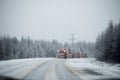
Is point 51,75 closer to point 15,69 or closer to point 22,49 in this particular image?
point 15,69

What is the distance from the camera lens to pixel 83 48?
16775cm

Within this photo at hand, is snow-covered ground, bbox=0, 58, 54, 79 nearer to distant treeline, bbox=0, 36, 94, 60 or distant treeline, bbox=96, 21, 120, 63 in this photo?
distant treeline, bbox=96, 21, 120, 63

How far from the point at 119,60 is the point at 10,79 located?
37.3 meters

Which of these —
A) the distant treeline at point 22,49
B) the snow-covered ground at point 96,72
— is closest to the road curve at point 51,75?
the snow-covered ground at point 96,72

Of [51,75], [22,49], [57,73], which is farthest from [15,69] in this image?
[22,49]

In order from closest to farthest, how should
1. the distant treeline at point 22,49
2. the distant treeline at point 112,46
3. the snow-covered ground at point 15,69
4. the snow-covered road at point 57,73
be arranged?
the snow-covered road at point 57,73, the snow-covered ground at point 15,69, the distant treeline at point 112,46, the distant treeline at point 22,49

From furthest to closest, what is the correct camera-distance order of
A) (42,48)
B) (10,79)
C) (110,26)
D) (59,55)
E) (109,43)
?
(42,48) < (59,55) < (110,26) < (109,43) < (10,79)

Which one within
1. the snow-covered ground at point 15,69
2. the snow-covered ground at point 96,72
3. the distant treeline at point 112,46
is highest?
the distant treeline at point 112,46

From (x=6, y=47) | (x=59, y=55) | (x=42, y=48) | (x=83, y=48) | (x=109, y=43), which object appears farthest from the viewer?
(x=83, y=48)

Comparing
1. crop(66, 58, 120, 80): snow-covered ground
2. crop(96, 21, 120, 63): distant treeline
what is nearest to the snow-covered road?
crop(66, 58, 120, 80): snow-covered ground

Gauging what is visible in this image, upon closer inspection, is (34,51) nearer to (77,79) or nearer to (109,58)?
(109,58)

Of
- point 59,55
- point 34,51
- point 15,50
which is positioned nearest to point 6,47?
point 15,50

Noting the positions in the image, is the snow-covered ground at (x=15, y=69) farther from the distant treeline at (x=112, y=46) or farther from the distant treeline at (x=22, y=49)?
the distant treeline at (x=22, y=49)

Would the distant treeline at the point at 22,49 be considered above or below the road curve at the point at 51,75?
above
